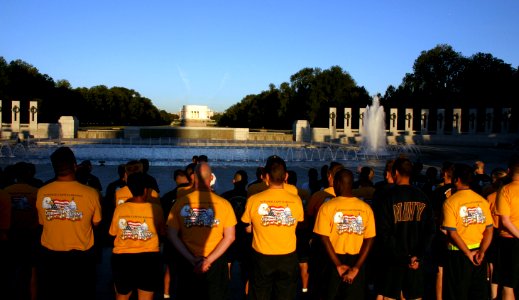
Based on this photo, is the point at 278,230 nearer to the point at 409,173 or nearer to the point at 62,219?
the point at 409,173

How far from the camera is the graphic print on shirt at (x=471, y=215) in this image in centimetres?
462

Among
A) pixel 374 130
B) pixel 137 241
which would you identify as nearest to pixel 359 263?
pixel 137 241

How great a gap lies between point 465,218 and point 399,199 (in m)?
0.74

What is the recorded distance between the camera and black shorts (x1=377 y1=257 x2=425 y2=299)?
4613 millimetres

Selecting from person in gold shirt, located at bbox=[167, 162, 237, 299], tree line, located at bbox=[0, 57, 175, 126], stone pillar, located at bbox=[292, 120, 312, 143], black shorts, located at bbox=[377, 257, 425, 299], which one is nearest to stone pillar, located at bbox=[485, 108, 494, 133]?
Result: stone pillar, located at bbox=[292, 120, 312, 143]

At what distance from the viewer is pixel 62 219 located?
436 cm

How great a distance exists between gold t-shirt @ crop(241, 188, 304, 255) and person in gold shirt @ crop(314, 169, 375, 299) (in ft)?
0.94

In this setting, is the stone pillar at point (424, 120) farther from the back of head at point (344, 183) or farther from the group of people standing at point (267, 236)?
the back of head at point (344, 183)

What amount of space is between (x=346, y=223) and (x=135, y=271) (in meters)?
2.09

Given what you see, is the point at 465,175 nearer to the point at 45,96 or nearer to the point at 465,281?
the point at 465,281

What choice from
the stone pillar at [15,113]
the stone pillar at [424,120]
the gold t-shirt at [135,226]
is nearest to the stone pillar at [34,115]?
the stone pillar at [15,113]

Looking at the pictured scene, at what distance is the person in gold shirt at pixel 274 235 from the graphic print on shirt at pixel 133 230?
0.96 m

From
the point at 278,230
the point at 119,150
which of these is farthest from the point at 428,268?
the point at 119,150

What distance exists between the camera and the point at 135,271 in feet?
14.4
